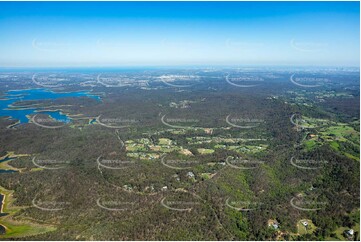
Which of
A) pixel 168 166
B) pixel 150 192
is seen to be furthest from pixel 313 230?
pixel 168 166

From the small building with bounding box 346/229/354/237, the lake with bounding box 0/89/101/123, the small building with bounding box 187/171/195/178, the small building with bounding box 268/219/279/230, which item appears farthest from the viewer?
the lake with bounding box 0/89/101/123

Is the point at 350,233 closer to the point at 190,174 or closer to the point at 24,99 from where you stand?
the point at 190,174

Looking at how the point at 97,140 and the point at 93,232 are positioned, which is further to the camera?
the point at 97,140

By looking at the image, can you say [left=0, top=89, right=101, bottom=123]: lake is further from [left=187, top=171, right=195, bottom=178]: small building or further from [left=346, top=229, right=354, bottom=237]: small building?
[left=346, top=229, right=354, bottom=237]: small building

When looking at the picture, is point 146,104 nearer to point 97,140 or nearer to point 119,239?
point 97,140

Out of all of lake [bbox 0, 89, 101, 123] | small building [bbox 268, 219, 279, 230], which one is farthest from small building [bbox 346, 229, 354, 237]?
lake [bbox 0, 89, 101, 123]

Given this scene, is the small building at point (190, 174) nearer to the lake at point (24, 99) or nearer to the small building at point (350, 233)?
the small building at point (350, 233)

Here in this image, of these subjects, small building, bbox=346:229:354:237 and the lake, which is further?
the lake

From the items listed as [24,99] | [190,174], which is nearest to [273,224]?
[190,174]

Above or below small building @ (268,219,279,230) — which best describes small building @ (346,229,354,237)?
below

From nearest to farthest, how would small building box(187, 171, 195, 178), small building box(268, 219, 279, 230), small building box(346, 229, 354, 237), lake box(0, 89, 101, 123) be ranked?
small building box(346, 229, 354, 237) < small building box(268, 219, 279, 230) < small building box(187, 171, 195, 178) < lake box(0, 89, 101, 123)

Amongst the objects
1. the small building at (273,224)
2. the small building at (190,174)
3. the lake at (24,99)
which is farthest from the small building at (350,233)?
the lake at (24,99)
